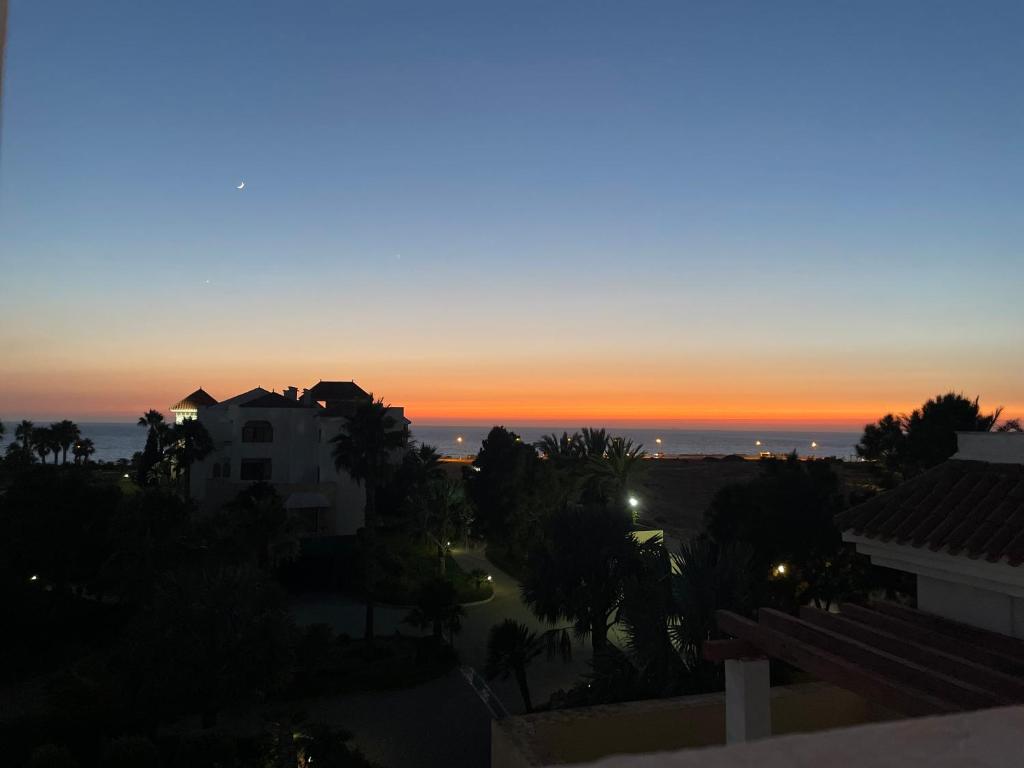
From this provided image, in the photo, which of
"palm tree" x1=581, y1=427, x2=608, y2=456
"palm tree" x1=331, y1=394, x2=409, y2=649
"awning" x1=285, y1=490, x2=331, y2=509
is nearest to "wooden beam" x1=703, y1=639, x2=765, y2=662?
"palm tree" x1=331, y1=394, x2=409, y2=649

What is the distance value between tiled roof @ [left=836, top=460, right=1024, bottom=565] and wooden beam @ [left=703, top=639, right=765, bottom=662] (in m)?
2.53

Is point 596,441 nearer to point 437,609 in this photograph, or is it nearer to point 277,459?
point 277,459

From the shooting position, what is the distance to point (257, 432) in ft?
150

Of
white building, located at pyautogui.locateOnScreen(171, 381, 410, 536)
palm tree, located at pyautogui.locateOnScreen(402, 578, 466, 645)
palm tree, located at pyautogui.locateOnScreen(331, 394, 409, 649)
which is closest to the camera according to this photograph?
palm tree, located at pyautogui.locateOnScreen(402, 578, 466, 645)

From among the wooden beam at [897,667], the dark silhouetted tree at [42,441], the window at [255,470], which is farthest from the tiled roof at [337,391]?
the wooden beam at [897,667]

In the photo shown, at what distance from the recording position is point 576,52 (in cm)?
1327

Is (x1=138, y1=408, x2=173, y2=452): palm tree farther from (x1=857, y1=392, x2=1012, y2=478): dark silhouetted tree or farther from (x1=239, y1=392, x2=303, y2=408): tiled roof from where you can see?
(x1=857, y1=392, x2=1012, y2=478): dark silhouetted tree

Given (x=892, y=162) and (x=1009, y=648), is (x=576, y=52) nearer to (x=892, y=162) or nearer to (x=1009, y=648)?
(x=892, y=162)

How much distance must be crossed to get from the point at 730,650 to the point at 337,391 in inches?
2176

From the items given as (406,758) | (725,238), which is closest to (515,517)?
(725,238)

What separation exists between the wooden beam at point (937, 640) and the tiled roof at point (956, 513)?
0.99 metres

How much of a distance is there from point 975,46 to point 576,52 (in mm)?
6712

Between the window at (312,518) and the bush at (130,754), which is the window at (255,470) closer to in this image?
the window at (312,518)

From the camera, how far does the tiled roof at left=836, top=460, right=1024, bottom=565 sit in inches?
287
